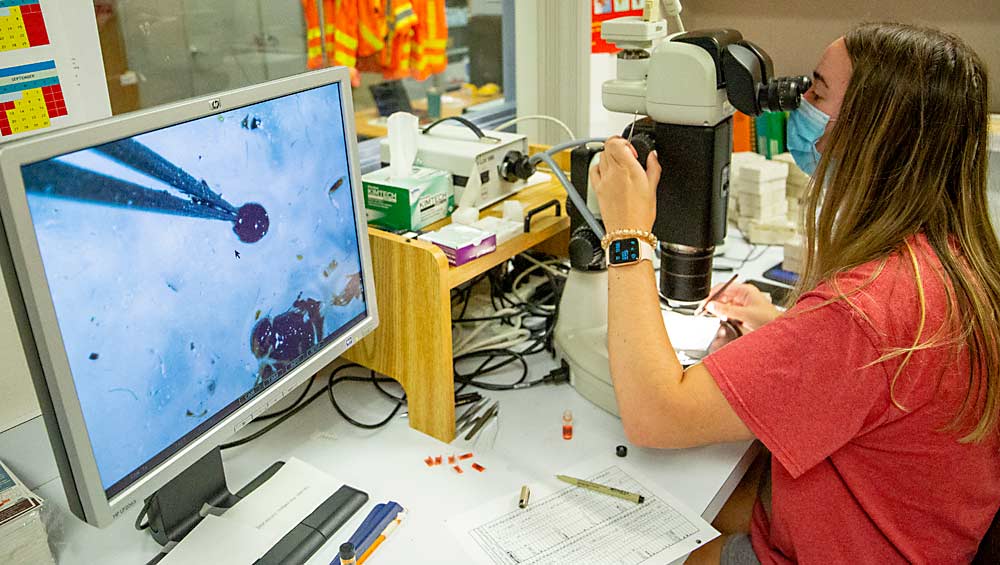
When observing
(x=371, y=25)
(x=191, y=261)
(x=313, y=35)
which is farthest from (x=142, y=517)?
(x=371, y=25)

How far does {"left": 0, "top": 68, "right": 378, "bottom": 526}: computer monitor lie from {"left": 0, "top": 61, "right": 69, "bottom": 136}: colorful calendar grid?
413mm

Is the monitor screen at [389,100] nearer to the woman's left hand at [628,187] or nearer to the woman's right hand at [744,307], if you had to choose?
the woman's right hand at [744,307]

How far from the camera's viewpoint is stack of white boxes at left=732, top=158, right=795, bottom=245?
179 centimetres

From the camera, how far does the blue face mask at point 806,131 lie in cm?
106

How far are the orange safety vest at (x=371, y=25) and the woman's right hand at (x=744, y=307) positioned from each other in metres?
2.28

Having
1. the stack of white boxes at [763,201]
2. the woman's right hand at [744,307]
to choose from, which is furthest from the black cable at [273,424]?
the stack of white boxes at [763,201]

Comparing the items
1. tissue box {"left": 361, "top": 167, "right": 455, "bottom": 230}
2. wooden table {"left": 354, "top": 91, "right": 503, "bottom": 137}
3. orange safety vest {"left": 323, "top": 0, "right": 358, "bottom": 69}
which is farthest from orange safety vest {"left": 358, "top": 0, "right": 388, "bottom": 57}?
tissue box {"left": 361, "top": 167, "right": 455, "bottom": 230}

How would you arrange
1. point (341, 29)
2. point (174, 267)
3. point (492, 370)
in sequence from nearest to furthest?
point (174, 267) < point (492, 370) < point (341, 29)

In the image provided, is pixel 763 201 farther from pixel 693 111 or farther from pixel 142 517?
pixel 142 517

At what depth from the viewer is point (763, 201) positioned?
5.95 feet

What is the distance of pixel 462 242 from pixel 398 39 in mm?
2413

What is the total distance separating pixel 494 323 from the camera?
145 cm

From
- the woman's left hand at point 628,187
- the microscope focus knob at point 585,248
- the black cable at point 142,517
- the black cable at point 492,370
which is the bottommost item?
the black cable at point 492,370

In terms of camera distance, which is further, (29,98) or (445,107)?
(445,107)
